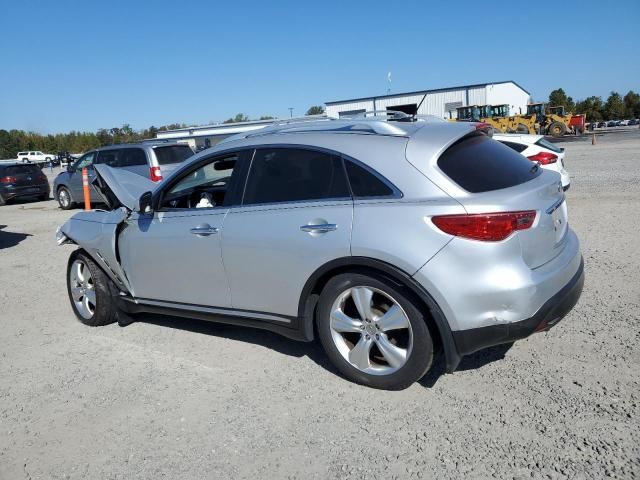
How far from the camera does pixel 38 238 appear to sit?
10.7 meters

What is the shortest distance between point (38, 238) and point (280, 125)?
26.7 feet

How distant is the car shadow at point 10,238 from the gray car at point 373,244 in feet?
23.1

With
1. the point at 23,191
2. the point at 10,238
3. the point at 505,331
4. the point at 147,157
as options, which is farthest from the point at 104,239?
the point at 23,191

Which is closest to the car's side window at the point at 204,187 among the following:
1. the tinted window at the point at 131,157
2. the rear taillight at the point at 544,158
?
the rear taillight at the point at 544,158

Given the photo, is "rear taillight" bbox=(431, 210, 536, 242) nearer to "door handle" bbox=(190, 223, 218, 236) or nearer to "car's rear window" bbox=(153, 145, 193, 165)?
"door handle" bbox=(190, 223, 218, 236)

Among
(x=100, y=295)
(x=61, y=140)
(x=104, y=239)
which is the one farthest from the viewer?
(x=61, y=140)

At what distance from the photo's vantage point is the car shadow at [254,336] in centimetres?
422

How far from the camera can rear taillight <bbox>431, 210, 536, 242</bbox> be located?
121 inches

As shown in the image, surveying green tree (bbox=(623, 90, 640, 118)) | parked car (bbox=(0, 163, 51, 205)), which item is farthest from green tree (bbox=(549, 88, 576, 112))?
parked car (bbox=(0, 163, 51, 205))

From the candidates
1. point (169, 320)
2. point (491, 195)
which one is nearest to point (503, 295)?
point (491, 195)

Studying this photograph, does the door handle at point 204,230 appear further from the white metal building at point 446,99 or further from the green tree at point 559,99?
the green tree at point 559,99

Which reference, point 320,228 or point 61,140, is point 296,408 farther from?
point 61,140

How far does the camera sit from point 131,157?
523 inches

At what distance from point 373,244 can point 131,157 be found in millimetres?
11337
